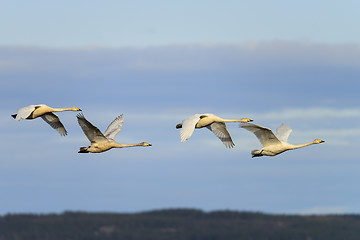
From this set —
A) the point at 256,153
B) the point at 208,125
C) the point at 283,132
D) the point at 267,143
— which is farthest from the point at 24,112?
the point at 283,132

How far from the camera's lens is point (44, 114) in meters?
63.8

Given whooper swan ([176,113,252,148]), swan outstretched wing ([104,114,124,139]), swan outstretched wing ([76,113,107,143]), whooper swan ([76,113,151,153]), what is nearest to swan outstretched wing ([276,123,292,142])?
whooper swan ([176,113,252,148])

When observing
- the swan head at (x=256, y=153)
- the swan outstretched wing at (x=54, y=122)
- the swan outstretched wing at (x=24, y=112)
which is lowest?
the swan head at (x=256, y=153)

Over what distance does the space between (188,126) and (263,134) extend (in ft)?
19.3

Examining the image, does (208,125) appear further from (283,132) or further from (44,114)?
(44,114)

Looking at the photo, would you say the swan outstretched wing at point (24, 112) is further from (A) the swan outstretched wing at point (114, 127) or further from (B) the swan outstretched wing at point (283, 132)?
(B) the swan outstretched wing at point (283, 132)

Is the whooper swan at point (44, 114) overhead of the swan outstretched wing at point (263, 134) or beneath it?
overhead

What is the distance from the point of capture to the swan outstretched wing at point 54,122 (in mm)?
65125

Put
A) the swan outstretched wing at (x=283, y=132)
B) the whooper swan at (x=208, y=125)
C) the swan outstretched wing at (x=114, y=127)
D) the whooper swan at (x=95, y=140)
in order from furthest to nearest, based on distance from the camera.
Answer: the swan outstretched wing at (x=283, y=132)
the swan outstretched wing at (x=114, y=127)
the whooper swan at (x=95, y=140)
the whooper swan at (x=208, y=125)

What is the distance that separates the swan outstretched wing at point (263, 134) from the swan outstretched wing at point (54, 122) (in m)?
12.6

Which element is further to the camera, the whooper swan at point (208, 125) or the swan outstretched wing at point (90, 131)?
the swan outstretched wing at point (90, 131)

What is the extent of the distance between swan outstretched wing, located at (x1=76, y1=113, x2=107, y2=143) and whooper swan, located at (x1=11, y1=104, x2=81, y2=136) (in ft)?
8.75

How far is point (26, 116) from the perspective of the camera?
2270 inches

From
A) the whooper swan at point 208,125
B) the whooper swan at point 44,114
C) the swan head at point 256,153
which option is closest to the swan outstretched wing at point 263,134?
the swan head at point 256,153
